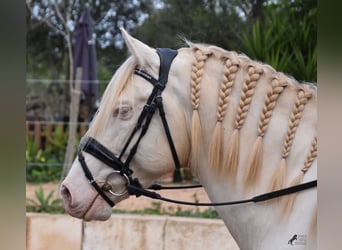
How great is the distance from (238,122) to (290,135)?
6.6 inches

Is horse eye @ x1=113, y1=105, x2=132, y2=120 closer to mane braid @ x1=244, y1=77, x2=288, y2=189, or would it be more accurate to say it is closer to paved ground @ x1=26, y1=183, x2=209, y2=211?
mane braid @ x1=244, y1=77, x2=288, y2=189

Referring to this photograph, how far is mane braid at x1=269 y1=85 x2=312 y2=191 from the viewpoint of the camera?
159cm

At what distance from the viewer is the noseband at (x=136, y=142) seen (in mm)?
1685

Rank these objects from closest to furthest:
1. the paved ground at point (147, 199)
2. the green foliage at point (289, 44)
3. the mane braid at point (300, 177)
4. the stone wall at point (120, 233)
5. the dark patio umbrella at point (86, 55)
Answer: the mane braid at point (300, 177)
the stone wall at point (120, 233)
the paved ground at point (147, 199)
the green foliage at point (289, 44)
the dark patio umbrella at point (86, 55)

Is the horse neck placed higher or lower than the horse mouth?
higher

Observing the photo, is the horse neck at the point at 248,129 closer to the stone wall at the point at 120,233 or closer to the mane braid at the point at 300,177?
the mane braid at the point at 300,177

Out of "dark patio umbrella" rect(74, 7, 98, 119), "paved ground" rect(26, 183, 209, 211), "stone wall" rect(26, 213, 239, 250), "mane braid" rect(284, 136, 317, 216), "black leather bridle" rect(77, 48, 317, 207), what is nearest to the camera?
"mane braid" rect(284, 136, 317, 216)

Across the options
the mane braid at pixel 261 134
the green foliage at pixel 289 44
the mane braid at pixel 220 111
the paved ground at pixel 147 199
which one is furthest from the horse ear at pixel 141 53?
the green foliage at pixel 289 44

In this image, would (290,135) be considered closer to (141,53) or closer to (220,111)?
(220,111)

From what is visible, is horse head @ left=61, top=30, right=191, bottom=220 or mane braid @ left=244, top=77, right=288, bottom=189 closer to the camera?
mane braid @ left=244, top=77, right=288, bottom=189

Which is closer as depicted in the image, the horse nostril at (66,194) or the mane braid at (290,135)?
the mane braid at (290,135)

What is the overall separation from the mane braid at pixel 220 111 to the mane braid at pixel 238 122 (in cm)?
3

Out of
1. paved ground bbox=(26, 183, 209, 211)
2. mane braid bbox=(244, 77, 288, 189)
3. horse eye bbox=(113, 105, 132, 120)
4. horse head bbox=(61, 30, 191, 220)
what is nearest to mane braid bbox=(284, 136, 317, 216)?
mane braid bbox=(244, 77, 288, 189)
